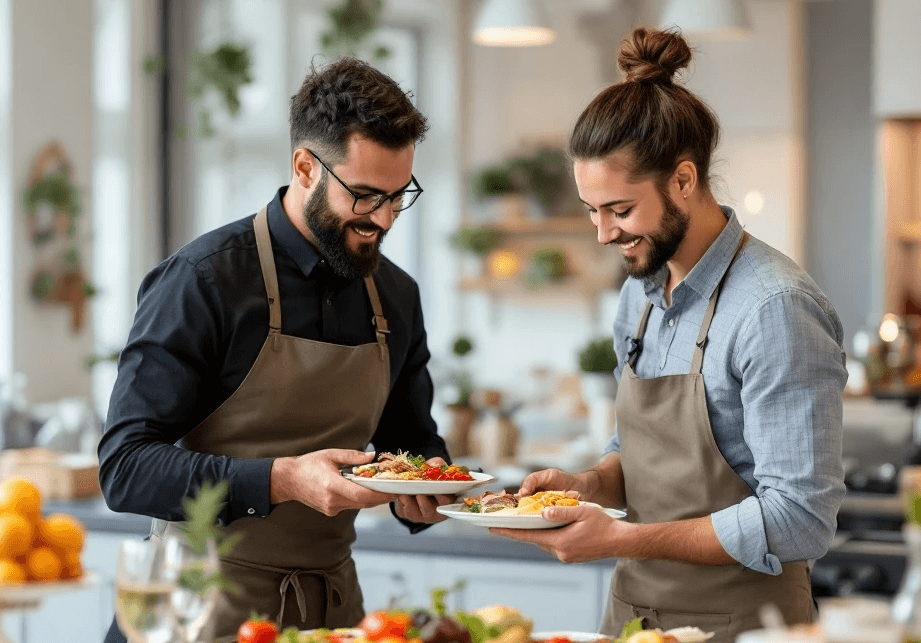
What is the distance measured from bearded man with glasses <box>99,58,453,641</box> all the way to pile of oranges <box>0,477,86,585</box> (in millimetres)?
603

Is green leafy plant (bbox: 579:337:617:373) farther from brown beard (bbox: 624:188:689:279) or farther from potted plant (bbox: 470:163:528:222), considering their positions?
potted plant (bbox: 470:163:528:222)

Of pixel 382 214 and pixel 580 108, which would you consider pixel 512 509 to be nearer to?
pixel 382 214

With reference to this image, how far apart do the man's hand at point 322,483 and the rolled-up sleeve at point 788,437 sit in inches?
23.1

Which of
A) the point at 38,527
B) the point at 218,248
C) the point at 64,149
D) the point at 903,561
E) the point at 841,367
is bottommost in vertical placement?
the point at 903,561

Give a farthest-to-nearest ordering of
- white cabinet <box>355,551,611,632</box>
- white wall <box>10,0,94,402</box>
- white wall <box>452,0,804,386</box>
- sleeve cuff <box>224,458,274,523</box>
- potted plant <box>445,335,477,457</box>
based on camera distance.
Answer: white wall <box>452,0,804,386</box>, white wall <box>10,0,94,402</box>, potted plant <box>445,335,477,457</box>, white cabinet <box>355,551,611,632</box>, sleeve cuff <box>224,458,274,523</box>

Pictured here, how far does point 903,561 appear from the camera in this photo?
3.21m

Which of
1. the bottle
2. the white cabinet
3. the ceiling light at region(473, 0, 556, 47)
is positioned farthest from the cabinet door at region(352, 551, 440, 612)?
the ceiling light at region(473, 0, 556, 47)

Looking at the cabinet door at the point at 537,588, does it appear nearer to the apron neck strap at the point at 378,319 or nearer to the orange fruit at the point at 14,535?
the apron neck strap at the point at 378,319

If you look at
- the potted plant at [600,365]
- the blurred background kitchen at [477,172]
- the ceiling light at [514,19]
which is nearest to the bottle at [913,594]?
the blurred background kitchen at [477,172]

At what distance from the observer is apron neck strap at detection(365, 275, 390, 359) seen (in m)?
2.32

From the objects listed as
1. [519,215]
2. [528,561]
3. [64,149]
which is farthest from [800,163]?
[528,561]

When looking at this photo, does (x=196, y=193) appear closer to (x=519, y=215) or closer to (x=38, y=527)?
(x=519, y=215)

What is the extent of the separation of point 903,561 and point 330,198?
6.49 feet

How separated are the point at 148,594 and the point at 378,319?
42.0 inches
